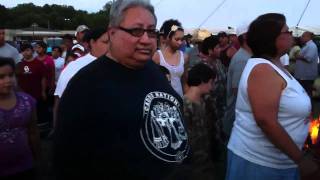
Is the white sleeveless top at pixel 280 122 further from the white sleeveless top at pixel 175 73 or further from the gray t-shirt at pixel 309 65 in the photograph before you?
the gray t-shirt at pixel 309 65

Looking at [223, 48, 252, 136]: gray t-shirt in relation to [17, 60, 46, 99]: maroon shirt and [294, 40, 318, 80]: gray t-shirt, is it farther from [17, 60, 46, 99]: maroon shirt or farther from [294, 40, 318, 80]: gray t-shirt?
[294, 40, 318, 80]: gray t-shirt

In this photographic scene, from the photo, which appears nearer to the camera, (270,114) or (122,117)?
(122,117)

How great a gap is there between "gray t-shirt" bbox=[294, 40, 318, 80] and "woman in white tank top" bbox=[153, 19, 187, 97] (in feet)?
17.9

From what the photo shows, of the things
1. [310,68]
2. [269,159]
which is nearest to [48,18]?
[310,68]

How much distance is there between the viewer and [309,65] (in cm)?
1052

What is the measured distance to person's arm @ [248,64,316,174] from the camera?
2.63m

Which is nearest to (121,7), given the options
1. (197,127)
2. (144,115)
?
(144,115)

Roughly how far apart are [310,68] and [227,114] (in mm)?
6444

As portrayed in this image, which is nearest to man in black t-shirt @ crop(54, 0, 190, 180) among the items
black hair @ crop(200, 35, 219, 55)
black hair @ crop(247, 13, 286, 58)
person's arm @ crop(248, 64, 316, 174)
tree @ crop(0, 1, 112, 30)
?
person's arm @ crop(248, 64, 316, 174)

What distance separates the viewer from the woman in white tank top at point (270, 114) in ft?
8.71

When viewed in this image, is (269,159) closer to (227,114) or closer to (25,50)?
(227,114)

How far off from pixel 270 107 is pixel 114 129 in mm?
1046

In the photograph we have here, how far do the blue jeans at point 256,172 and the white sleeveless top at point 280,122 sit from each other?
3 cm

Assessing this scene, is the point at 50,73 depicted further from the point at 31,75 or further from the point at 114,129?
the point at 114,129
